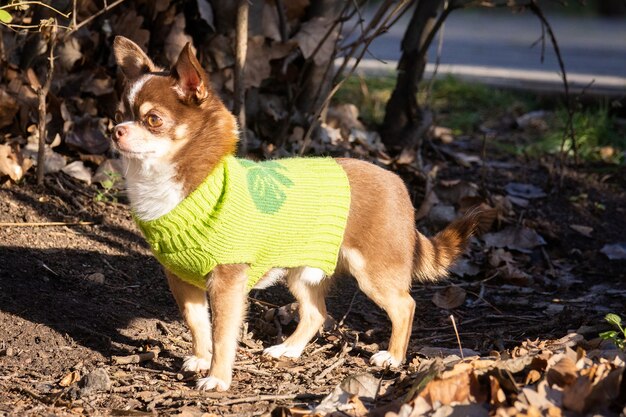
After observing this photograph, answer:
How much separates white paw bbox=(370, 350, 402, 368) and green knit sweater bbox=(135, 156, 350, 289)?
44 cm

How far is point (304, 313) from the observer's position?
14.0 feet

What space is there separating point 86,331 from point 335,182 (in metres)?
1.22

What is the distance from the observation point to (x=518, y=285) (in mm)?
5012

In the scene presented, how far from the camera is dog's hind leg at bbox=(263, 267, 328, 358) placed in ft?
13.6

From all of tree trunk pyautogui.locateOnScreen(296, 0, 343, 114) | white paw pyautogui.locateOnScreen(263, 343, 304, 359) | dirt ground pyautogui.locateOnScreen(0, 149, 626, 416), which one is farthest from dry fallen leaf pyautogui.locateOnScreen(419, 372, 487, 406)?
tree trunk pyautogui.locateOnScreen(296, 0, 343, 114)

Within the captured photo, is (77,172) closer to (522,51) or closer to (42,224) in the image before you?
(42,224)

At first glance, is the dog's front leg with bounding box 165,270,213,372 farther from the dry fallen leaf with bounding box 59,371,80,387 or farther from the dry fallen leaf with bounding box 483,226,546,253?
→ the dry fallen leaf with bounding box 483,226,546,253

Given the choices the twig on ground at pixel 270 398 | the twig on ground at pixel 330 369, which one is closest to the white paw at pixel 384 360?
the twig on ground at pixel 330 369

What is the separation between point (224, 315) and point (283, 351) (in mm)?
588

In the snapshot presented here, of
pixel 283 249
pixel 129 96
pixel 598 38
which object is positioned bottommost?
pixel 598 38

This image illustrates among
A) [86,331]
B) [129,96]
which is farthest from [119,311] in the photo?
[129,96]

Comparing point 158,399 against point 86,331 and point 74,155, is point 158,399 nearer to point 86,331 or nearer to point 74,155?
point 86,331

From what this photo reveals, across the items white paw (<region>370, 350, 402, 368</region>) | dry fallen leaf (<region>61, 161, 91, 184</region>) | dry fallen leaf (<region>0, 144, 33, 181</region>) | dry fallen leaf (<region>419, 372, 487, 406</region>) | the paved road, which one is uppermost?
dry fallen leaf (<region>419, 372, 487, 406</region>)

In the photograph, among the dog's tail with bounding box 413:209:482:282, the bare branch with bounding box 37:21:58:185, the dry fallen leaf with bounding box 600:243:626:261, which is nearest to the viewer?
the dog's tail with bounding box 413:209:482:282
